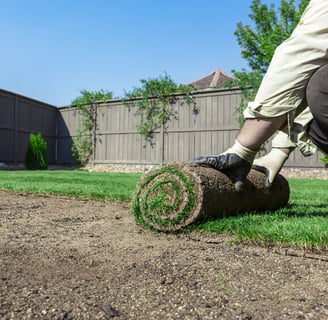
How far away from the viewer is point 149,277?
1.25 meters

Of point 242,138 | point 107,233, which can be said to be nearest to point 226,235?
point 242,138

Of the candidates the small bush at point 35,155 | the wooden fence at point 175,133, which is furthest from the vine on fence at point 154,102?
the small bush at point 35,155

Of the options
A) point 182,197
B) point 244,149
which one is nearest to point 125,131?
point 182,197

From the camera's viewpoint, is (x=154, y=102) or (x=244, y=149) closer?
(x=244, y=149)

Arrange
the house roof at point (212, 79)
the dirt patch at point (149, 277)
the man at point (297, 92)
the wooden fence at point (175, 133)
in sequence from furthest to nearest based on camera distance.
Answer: the house roof at point (212, 79) → the wooden fence at point (175, 133) → the man at point (297, 92) → the dirt patch at point (149, 277)

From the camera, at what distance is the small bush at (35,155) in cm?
1154

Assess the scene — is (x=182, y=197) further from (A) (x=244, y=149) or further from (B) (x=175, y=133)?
(B) (x=175, y=133)

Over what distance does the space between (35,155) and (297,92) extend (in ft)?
36.2

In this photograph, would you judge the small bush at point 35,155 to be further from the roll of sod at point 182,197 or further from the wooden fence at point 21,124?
the roll of sod at point 182,197

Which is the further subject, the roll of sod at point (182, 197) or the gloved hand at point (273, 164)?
the gloved hand at point (273, 164)

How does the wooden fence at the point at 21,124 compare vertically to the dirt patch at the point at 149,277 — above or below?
above

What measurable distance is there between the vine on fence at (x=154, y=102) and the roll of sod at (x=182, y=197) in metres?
8.88

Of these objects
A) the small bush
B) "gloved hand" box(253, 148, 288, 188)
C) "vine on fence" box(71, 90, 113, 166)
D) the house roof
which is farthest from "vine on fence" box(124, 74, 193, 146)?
"gloved hand" box(253, 148, 288, 188)

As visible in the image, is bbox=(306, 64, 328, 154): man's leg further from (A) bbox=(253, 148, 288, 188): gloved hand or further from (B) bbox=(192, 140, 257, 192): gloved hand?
(A) bbox=(253, 148, 288, 188): gloved hand
